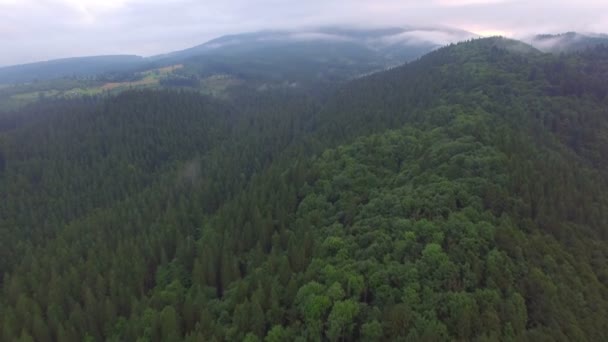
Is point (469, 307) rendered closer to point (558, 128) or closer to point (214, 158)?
point (558, 128)

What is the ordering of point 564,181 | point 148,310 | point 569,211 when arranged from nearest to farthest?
point 148,310 → point 569,211 → point 564,181

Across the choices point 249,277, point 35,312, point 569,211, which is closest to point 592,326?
point 569,211

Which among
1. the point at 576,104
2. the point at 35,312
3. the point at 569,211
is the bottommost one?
the point at 35,312

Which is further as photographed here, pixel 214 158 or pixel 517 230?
pixel 214 158

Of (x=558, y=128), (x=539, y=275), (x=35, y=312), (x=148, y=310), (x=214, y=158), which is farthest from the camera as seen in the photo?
(x=214, y=158)

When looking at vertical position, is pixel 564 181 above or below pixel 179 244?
above

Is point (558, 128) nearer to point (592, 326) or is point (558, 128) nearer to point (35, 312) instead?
point (592, 326)
